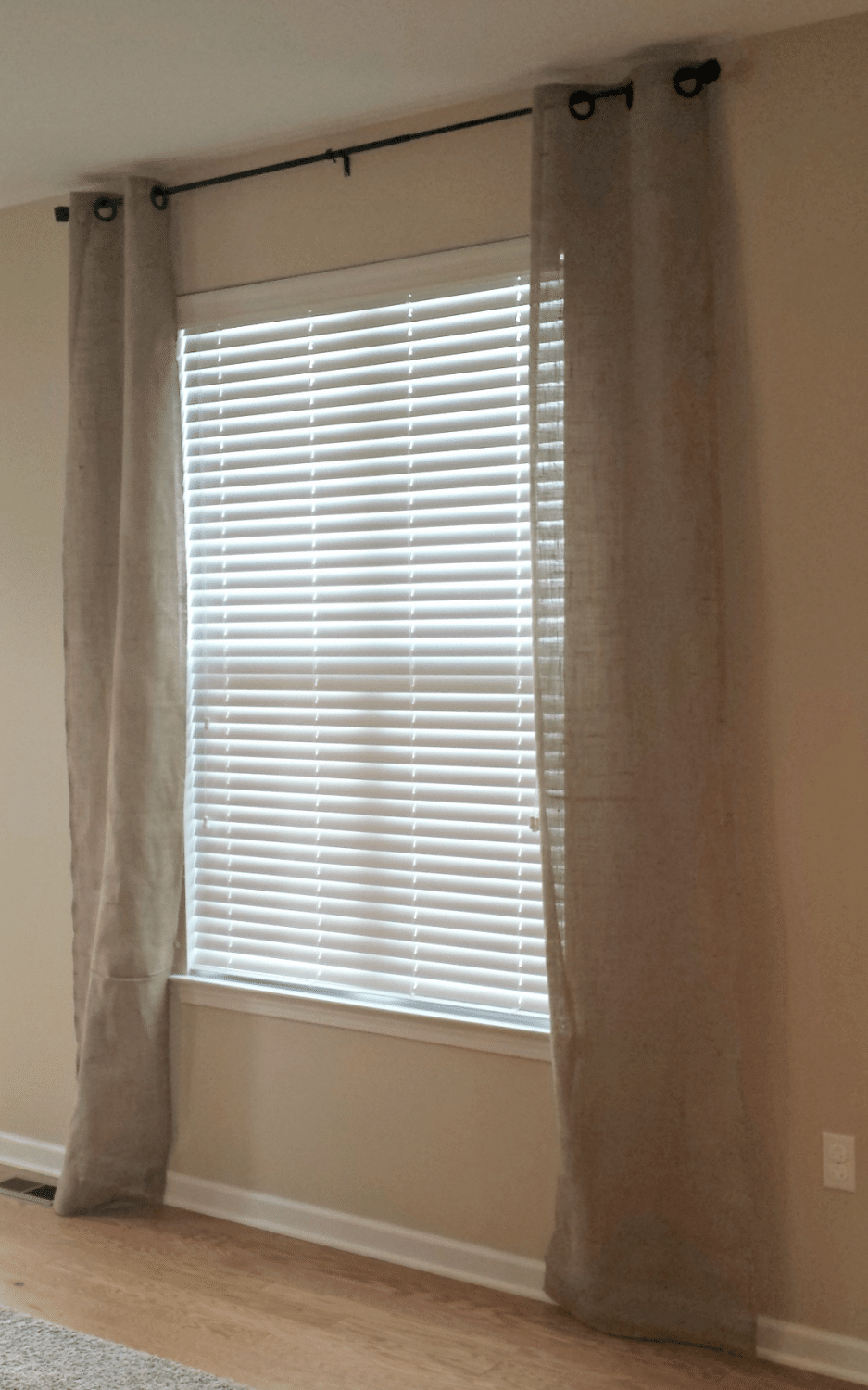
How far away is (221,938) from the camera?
11.1 feet

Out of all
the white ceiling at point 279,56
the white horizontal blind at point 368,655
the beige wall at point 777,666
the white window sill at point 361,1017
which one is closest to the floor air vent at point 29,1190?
the white window sill at point 361,1017

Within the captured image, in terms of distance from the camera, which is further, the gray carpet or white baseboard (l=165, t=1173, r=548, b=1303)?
white baseboard (l=165, t=1173, r=548, b=1303)

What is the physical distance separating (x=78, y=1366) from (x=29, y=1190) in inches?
39.7

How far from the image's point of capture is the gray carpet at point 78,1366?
8.17 ft

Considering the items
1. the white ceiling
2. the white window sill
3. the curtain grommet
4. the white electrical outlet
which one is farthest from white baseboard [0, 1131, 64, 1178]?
the white ceiling

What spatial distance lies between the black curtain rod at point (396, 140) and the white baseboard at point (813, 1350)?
2.56 meters

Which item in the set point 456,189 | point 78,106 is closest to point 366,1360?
point 456,189

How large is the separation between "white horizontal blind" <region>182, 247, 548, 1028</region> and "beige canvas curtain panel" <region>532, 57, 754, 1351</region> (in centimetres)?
20

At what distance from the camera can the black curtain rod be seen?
2.58m

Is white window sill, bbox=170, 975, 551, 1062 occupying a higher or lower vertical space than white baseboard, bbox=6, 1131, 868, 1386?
higher

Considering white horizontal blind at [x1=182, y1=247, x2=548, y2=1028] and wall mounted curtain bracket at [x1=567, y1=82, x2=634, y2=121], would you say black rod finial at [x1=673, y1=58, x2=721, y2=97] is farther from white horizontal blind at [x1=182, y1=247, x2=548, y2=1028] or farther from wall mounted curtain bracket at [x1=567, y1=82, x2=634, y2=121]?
white horizontal blind at [x1=182, y1=247, x2=548, y2=1028]

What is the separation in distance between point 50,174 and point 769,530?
2138 millimetres

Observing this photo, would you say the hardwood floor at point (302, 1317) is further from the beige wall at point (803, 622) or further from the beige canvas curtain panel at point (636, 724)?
the beige wall at point (803, 622)

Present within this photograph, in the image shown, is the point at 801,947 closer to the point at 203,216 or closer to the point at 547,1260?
the point at 547,1260
